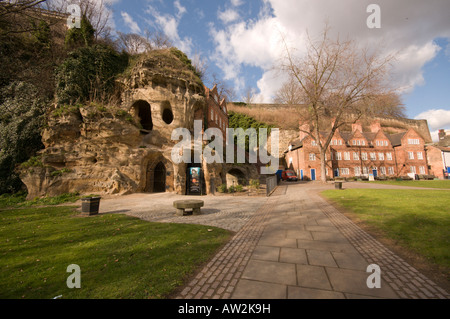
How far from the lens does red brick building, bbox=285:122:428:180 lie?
33875mm

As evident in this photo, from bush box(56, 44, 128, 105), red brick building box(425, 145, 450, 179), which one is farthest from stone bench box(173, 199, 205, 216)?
red brick building box(425, 145, 450, 179)

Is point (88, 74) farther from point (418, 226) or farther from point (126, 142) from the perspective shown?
point (418, 226)

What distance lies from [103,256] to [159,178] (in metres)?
15.6

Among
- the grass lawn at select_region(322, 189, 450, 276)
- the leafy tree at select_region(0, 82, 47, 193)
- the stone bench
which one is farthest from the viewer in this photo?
the leafy tree at select_region(0, 82, 47, 193)

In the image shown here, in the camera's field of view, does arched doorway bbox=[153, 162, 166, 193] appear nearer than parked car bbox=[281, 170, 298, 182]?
Yes

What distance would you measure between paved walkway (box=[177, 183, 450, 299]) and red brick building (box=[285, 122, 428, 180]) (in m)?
30.8

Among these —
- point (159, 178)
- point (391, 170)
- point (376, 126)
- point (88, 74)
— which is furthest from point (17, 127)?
point (376, 126)

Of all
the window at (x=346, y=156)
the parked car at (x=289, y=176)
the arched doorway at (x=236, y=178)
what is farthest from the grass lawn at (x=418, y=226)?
the window at (x=346, y=156)

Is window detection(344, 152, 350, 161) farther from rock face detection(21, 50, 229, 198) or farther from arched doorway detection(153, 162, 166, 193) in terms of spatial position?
arched doorway detection(153, 162, 166, 193)

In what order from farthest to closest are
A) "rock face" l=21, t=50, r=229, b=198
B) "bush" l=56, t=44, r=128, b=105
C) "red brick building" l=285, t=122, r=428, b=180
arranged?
"red brick building" l=285, t=122, r=428, b=180
"bush" l=56, t=44, r=128, b=105
"rock face" l=21, t=50, r=229, b=198

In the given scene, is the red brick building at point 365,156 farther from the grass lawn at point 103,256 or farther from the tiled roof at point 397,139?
the grass lawn at point 103,256

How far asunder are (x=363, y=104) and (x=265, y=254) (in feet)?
79.2

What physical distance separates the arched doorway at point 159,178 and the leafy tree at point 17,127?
32.8 ft

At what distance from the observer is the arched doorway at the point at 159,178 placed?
18734 millimetres
